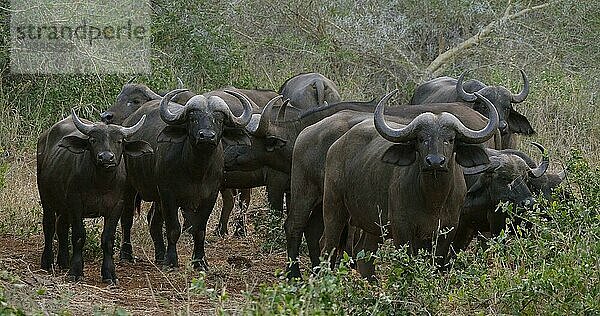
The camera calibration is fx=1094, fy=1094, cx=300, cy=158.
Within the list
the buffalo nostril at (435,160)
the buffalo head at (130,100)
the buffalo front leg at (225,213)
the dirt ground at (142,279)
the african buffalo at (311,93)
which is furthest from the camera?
the african buffalo at (311,93)

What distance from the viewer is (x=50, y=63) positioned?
18.5 meters

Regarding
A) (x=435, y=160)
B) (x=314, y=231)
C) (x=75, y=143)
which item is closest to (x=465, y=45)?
→ (x=314, y=231)

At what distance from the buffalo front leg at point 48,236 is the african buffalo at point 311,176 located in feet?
9.08

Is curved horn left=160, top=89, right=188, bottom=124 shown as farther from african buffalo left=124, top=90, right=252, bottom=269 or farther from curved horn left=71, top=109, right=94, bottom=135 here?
curved horn left=71, top=109, right=94, bottom=135

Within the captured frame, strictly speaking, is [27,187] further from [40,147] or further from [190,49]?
[190,49]

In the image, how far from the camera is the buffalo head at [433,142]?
27.7ft

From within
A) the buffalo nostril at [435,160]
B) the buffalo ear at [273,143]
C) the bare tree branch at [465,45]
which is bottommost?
the buffalo ear at [273,143]

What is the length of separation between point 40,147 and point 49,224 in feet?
3.21

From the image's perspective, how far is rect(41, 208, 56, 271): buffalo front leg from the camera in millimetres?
11919

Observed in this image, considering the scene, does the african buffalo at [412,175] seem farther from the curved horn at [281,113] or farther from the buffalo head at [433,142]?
the curved horn at [281,113]

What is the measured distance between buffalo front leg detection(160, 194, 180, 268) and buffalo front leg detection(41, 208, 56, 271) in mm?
1232

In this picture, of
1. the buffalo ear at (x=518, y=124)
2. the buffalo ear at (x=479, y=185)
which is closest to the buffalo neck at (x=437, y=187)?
the buffalo ear at (x=479, y=185)

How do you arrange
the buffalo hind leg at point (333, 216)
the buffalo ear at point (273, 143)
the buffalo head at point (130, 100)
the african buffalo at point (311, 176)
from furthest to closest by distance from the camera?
1. the buffalo head at point (130, 100)
2. the buffalo ear at point (273, 143)
3. the african buffalo at point (311, 176)
4. the buffalo hind leg at point (333, 216)

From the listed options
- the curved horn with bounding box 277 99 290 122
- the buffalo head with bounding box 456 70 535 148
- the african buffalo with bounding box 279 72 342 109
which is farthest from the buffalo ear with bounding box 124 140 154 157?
the african buffalo with bounding box 279 72 342 109
